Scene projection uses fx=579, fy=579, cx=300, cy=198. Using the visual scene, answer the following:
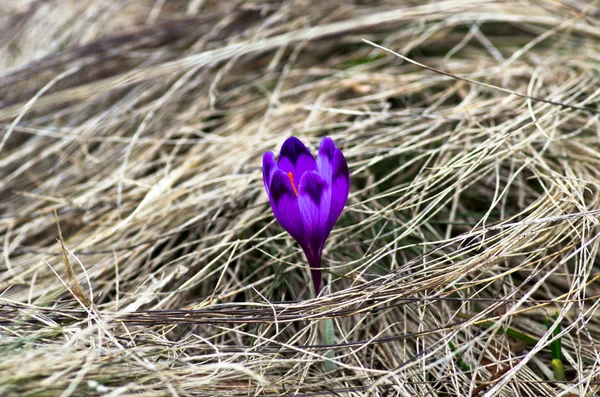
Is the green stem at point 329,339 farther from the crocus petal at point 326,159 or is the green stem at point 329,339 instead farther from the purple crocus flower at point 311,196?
the crocus petal at point 326,159

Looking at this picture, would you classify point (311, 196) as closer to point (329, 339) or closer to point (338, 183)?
point (338, 183)

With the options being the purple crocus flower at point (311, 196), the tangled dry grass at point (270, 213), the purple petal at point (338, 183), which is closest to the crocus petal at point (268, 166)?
the purple crocus flower at point (311, 196)

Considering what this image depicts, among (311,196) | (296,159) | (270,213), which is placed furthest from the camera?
(270,213)

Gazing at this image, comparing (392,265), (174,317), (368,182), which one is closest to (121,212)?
(174,317)

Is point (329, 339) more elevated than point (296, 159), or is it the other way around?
point (296, 159)

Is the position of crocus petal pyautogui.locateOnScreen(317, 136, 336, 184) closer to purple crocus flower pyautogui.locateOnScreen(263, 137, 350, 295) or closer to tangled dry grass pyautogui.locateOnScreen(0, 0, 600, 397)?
purple crocus flower pyautogui.locateOnScreen(263, 137, 350, 295)

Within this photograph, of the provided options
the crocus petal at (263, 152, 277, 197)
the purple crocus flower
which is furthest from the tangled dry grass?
the crocus petal at (263, 152, 277, 197)

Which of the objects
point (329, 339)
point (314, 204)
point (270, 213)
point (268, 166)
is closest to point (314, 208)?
point (314, 204)
